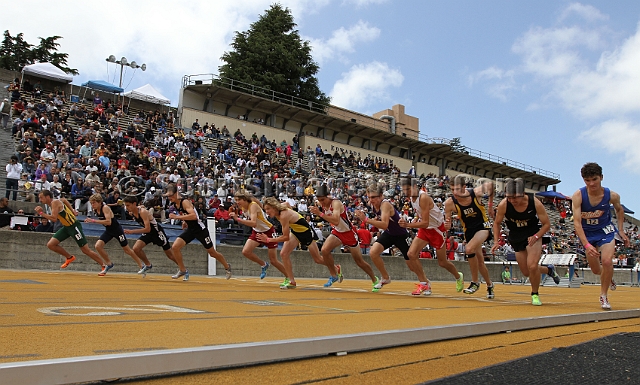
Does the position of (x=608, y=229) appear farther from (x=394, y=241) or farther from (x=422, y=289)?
(x=394, y=241)

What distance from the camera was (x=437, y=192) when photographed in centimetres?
3891

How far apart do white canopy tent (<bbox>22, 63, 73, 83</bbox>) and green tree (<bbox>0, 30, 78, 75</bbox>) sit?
26.6 metres

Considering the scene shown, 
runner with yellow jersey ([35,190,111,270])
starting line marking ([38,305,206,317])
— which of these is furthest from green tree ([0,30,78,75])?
starting line marking ([38,305,206,317])

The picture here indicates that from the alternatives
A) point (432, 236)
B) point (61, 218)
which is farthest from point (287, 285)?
point (61, 218)

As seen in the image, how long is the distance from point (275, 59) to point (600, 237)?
155 ft

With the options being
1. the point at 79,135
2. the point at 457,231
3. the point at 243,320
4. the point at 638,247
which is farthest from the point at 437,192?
the point at 243,320

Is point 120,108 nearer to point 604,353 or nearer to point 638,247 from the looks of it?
point 604,353

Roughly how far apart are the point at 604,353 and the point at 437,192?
3559cm

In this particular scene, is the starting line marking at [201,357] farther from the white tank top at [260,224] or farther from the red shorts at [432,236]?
the white tank top at [260,224]

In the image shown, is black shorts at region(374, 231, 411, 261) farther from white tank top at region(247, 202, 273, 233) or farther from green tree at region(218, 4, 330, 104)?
green tree at region(218, 4, 330, 104)

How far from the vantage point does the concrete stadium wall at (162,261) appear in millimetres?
14453

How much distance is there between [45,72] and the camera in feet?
94.7

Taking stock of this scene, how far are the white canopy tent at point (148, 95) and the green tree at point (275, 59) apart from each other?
15985 mm

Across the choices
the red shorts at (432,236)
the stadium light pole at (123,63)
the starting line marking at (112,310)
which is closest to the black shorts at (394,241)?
the red shorts at (432,236)
